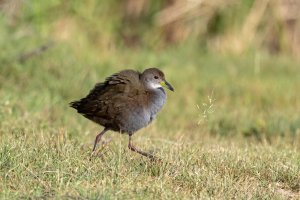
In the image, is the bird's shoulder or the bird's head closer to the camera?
the bird's shoulder

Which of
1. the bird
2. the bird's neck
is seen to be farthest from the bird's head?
the bird's neck

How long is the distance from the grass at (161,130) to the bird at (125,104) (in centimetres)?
26

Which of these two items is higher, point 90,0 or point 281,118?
point 90,0

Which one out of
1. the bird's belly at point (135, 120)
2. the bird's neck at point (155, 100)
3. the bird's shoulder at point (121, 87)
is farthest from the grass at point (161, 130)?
the bird's shoulder at point (121, 87)

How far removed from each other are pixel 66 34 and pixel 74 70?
9.00 feet

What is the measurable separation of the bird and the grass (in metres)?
0.26

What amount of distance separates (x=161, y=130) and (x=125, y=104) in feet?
9.34

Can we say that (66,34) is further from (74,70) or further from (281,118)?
(281,118)

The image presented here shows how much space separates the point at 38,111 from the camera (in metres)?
9.78

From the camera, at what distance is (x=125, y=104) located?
712 centimetres

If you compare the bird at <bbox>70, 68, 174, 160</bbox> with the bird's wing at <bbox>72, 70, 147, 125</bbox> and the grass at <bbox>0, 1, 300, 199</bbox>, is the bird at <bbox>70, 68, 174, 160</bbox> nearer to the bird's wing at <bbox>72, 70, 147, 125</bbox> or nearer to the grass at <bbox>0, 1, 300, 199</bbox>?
the bird's wing at <bbox>72, 70, 147, 125</bbox>

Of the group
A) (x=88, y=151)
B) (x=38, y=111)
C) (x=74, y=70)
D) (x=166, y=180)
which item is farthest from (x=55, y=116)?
(x=166, y=180)

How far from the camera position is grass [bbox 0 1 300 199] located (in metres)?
5.73

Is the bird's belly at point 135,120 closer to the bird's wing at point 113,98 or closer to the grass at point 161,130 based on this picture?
the bird's wing at point 113,98
